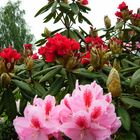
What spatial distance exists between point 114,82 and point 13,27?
3055 centimetres

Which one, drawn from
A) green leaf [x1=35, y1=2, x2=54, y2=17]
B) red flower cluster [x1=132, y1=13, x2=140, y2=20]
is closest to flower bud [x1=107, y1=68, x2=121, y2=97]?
red flower cluster [x1=132, y1=13, x2=140, y2=20]

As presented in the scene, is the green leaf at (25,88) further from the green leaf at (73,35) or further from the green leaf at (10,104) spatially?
the green leaf at (73,35)

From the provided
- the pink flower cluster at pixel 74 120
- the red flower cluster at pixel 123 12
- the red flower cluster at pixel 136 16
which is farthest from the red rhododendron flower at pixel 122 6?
the pink flower cluster at pixel 74 120

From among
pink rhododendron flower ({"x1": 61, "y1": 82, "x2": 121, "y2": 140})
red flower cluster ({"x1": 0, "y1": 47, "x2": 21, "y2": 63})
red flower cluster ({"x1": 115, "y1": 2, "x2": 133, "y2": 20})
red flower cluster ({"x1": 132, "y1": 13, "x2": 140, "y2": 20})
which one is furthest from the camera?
red flower cluster ({"x1": 115, "y1": 2, "x2": 133, "y2": 20})

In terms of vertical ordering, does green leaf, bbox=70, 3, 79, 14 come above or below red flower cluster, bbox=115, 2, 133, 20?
above

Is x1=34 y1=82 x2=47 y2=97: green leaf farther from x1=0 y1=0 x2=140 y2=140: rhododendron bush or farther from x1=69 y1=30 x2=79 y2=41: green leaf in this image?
x1=69 y1=30 x2=79 y2=41: green leaf

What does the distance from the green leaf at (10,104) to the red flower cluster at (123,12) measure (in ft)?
4.53

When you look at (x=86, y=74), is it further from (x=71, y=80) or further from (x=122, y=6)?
(x=122, y=6)

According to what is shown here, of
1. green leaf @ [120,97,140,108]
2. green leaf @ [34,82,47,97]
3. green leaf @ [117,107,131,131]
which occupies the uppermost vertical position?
green leaf @ [34,82,47,97]

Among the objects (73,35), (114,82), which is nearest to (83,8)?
(73,35)

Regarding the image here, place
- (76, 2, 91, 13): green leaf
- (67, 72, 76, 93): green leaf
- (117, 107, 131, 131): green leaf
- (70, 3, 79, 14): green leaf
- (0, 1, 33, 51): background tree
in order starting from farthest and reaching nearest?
(0, 1, 33, 51): background tree → (76, 2, 91, 13): green leaf → (70, 3, 79, 14): green leaf → (67, 72, 76, 93): green leaf → (117, 107, 131, 131): green leaf

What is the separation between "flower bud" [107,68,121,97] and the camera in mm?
1599

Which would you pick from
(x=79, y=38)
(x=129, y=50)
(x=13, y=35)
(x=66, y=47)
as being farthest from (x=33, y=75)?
(x=13, y=35)

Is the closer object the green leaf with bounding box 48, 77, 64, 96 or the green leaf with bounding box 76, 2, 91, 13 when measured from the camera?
the green leaf with bounding box 48, 77, 64, 96
